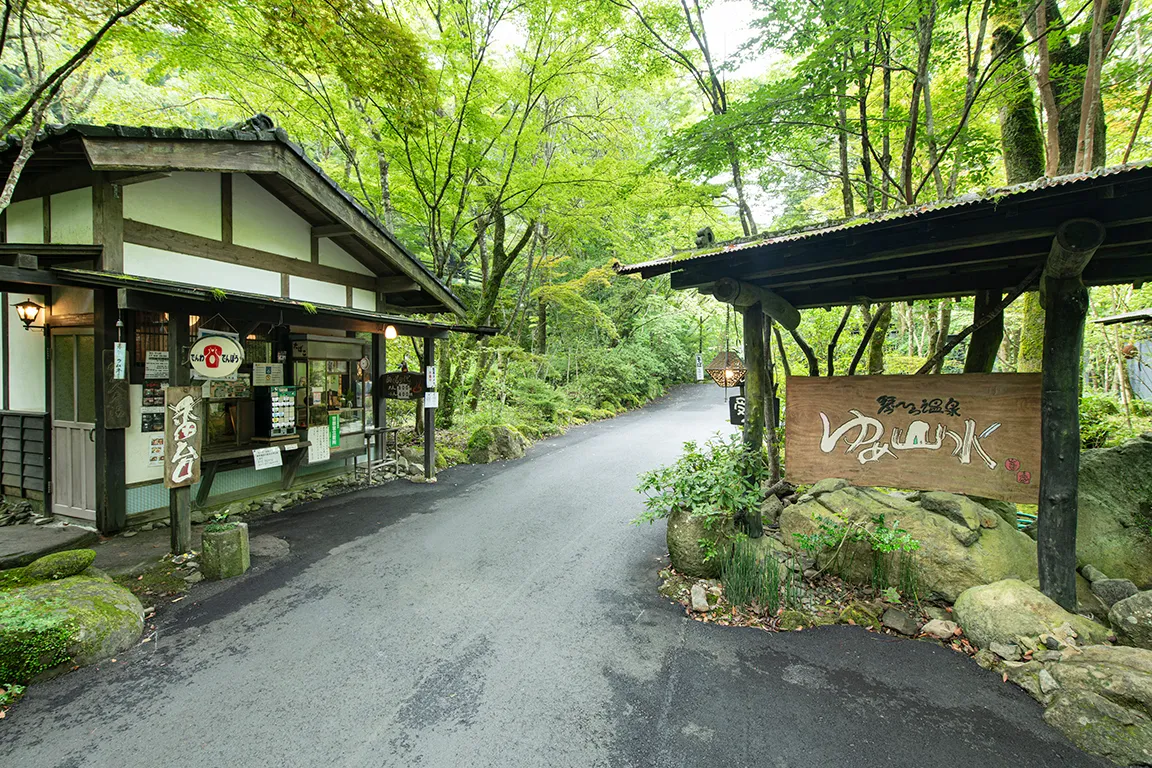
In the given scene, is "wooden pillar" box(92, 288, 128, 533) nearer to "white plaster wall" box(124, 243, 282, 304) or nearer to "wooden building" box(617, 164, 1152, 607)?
"white plaster wall" box(124, 243, 282, 304)

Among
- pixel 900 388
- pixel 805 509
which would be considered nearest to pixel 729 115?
pixel 900 388

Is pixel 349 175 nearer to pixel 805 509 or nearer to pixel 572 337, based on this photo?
pixel 572 337

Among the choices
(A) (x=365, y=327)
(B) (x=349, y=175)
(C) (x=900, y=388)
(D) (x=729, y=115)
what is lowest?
(C) (x=900, y=388)

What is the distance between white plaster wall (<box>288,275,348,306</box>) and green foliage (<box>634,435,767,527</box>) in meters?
6.29

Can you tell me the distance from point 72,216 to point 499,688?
7255 mm

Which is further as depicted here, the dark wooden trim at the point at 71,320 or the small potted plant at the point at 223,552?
the dark wooden trim at the point at 71,320

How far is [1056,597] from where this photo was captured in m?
3.68

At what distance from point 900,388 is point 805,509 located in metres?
1.49

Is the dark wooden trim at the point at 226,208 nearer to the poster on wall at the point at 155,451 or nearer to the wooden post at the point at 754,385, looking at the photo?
the poster on wall at the point at 155,451

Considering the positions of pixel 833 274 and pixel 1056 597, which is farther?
pixel 833 274

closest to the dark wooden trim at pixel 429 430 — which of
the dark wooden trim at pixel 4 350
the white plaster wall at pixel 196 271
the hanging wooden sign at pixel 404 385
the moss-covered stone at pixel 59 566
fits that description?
the hanging wooden sign at pixel 404 385

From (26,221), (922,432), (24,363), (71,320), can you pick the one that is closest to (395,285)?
(71,320)

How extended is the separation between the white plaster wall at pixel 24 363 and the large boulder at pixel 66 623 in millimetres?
3994

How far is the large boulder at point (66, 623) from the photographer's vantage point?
320 centimetres
